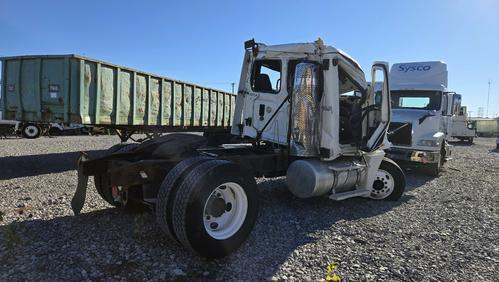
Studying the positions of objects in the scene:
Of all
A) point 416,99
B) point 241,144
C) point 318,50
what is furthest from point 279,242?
point 416,99

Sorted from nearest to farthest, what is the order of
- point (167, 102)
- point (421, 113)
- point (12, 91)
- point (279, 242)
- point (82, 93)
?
point (279, 242) < point (82, 93) < point (12, 91) < point (421, 113) < point (167, 102)

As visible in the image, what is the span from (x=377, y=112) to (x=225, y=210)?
3.72 m

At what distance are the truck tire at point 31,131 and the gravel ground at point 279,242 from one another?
566 inches

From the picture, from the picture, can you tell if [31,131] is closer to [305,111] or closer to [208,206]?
[305,111]

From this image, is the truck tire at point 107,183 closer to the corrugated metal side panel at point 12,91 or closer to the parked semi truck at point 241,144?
the parked semi truck at point 241,144

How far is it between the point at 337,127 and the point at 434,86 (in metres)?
6.20

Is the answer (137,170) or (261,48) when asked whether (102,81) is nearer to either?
(261,48)

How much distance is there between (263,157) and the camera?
564 centimetres

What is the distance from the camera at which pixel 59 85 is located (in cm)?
855

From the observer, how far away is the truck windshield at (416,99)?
10461mm

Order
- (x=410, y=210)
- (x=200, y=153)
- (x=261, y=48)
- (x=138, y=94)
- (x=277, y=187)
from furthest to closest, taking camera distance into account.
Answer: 1. (x=138, y=94)
2. (x=277, y=187)
3. (x=410, y=210)
4. (x=261, y=48)
5. (x=200, y=153)

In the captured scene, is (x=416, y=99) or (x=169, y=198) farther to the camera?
(x=416, y=99)

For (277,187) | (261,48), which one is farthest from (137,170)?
(277,187)

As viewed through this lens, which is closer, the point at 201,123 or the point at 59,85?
the point at 59,85
